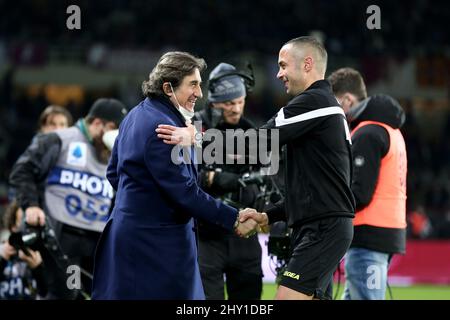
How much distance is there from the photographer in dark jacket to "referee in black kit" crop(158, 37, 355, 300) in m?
1.18

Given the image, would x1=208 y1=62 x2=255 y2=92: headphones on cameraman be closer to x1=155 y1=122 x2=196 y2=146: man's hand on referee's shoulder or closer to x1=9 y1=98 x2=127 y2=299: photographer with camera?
x1=9 y1=98 x2=127 y2=299: photographer with camera

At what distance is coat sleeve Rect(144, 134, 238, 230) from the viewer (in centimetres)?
502

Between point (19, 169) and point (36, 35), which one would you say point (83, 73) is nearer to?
point (36, 35)

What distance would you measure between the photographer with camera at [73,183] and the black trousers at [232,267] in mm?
1320

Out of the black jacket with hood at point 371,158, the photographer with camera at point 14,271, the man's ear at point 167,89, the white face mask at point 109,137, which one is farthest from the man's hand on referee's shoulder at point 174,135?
the photographer with camera at point 14,271

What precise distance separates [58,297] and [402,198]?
10.1 ft

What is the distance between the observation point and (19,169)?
736cm

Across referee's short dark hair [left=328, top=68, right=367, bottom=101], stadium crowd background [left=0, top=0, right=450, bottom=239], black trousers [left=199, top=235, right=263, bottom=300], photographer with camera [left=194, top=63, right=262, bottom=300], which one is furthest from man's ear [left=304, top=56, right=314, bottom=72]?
stadium crowd background [left=0, top=0, right=450, bottom=239]

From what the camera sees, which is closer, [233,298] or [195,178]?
[195,178]

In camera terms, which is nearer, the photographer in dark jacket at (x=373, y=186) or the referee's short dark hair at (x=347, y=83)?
the photographer in dark jacket at (x=373, y=186)

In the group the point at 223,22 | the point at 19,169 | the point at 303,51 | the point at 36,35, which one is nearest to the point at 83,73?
the point at 36,35

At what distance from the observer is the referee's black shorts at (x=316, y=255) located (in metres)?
5.20

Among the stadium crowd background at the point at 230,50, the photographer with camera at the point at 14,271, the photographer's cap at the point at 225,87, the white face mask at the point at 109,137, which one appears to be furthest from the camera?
the stadium crowd background at the point at 230,50

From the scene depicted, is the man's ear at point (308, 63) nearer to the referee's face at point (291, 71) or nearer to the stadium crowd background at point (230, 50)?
the referee's face at point (291, 71)
